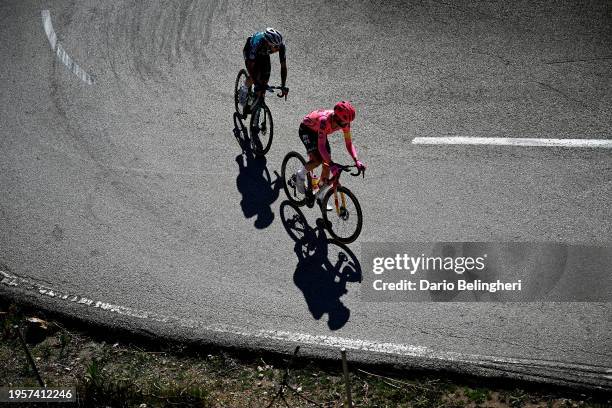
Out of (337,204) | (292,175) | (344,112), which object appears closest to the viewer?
(344,112)

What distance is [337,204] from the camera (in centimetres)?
855

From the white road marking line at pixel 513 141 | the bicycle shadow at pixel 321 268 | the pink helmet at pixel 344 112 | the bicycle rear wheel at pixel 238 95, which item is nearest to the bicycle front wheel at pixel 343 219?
the bicycle shadow at pixel 321 268

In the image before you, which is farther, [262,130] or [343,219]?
[262,130]

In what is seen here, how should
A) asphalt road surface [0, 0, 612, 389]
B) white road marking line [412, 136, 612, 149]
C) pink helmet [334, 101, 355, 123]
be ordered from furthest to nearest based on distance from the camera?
white road marking line [412, 136, 612, 149] < pink helmet [334, 101, 355, 123] < asphalt road surface [0, 0, 612, 389]

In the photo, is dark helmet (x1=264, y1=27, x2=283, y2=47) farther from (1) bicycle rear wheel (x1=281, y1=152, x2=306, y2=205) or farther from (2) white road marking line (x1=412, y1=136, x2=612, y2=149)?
(2) white road marking line (x1=412, y1=136, x2=612, y2=149)

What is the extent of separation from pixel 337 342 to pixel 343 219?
197 cm

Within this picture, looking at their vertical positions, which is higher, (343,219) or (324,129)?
(324,129)

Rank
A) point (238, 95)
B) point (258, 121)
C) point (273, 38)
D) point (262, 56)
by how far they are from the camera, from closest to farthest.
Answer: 1. point (273, 38)
2. point (262, 56)
3. point (258, 121)
4. point (238, 95)

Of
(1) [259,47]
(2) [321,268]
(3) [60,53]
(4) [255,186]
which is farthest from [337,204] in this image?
(3) [60,53]

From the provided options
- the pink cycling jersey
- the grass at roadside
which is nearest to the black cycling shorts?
the pink cycling jersey

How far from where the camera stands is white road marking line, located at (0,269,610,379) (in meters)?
6.88

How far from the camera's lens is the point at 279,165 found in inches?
385

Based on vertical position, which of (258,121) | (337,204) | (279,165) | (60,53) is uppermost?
(60,53)

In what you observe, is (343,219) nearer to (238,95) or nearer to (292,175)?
(292,175)
